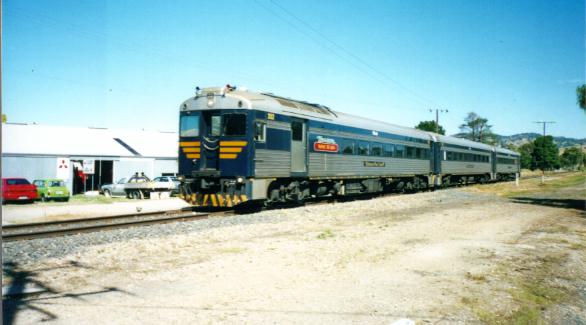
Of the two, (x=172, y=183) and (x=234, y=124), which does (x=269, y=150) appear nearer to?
(x=234, y=124)

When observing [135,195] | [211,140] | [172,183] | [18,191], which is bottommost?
[135,195]

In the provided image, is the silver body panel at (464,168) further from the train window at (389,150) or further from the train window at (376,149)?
the train window at (376,149)

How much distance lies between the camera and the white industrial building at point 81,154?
29797 millimetres

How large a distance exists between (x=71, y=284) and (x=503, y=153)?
51839 millimetres

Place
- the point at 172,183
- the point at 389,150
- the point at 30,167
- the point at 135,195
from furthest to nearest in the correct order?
the point at 30,167 → the point at 135,195 → the point at 172,183 → the point at 389,150

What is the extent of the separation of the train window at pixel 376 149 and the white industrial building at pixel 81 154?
756 inches

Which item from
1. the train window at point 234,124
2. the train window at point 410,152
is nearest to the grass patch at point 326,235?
the train window at point 234,124

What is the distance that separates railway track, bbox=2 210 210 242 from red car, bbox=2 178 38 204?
11.4m

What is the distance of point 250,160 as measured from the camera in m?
14.0

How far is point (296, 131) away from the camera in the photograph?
53.3ft

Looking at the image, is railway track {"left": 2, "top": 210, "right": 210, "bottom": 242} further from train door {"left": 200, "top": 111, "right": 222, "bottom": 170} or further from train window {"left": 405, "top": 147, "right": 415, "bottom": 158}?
train window {"left": 405, "top": 147, "right": 415, "bottom": 158}

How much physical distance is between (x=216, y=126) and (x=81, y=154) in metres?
21.9

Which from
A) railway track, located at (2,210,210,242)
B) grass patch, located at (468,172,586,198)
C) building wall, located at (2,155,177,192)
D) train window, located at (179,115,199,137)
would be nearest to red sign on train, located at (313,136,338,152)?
train window, located at (179,115,199,137)

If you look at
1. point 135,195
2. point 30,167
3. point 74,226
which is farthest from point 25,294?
point 30,167
